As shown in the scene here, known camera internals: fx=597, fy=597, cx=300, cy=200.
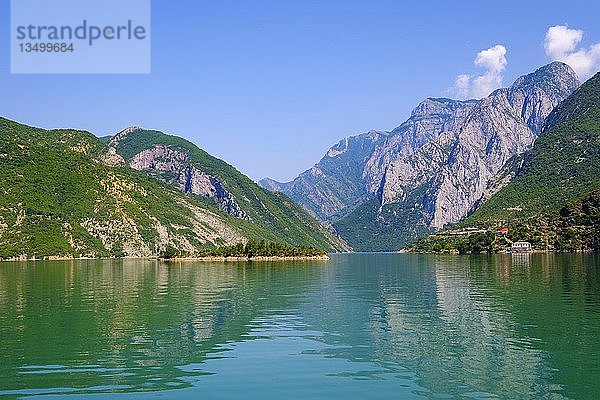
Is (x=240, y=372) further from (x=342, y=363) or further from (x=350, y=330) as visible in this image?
(x=350, y=330)

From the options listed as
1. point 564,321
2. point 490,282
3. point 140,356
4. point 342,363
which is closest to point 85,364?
point 140,356

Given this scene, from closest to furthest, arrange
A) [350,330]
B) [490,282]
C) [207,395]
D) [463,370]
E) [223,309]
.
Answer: [207,395] → [463,370] → [350,330] → [223,309] → [490,282]

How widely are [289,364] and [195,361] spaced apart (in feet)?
20.5

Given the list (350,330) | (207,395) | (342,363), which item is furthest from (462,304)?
(207,395)

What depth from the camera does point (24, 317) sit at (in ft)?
197

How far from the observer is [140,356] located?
40875 mm

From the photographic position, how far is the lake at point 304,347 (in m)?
32.6

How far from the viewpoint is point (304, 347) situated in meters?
44.7

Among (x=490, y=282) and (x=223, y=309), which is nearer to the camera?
(x=223, y=309)

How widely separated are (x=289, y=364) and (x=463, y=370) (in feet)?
36.0

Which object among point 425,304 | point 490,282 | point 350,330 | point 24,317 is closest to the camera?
point 350,330

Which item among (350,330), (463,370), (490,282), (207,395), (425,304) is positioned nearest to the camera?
(207,395)

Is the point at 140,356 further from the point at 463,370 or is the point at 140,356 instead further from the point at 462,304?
the point at 462,304

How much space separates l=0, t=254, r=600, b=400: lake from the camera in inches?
1284
